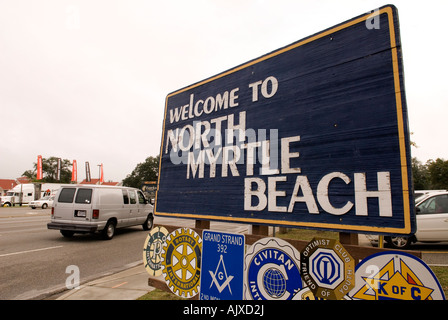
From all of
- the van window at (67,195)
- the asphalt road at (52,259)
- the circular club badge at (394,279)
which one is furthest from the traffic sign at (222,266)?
the van window at (67,195)

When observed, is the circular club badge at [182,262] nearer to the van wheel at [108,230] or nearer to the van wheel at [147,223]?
the van wheel at [108,230]

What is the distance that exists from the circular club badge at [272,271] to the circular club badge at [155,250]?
1.06 metres

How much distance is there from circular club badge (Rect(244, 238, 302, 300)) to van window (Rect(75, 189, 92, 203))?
8337 millimetres

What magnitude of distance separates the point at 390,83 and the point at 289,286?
148cm

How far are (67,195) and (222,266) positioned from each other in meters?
8.75

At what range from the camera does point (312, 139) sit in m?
1.88

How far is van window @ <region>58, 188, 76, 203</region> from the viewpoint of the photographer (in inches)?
350

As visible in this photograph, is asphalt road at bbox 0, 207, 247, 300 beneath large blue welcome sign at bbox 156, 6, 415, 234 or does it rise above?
beneath

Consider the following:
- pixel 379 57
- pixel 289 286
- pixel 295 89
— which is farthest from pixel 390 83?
pixel 289 286

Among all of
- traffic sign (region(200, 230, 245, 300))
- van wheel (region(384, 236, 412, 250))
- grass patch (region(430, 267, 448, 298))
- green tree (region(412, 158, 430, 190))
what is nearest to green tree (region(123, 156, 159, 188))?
green tree (region(412, 158, 430, 190))

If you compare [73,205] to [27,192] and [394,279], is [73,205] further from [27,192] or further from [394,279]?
[27,192]

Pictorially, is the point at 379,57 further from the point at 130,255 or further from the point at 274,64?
the point at 130,255

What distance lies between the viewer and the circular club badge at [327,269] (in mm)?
1571

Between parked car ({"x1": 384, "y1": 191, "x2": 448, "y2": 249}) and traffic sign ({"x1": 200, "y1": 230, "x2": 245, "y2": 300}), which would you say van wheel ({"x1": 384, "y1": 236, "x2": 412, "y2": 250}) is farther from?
traffic sign ({"x1": 200, "y1": 230, "x2": 245, "y2": 300})
